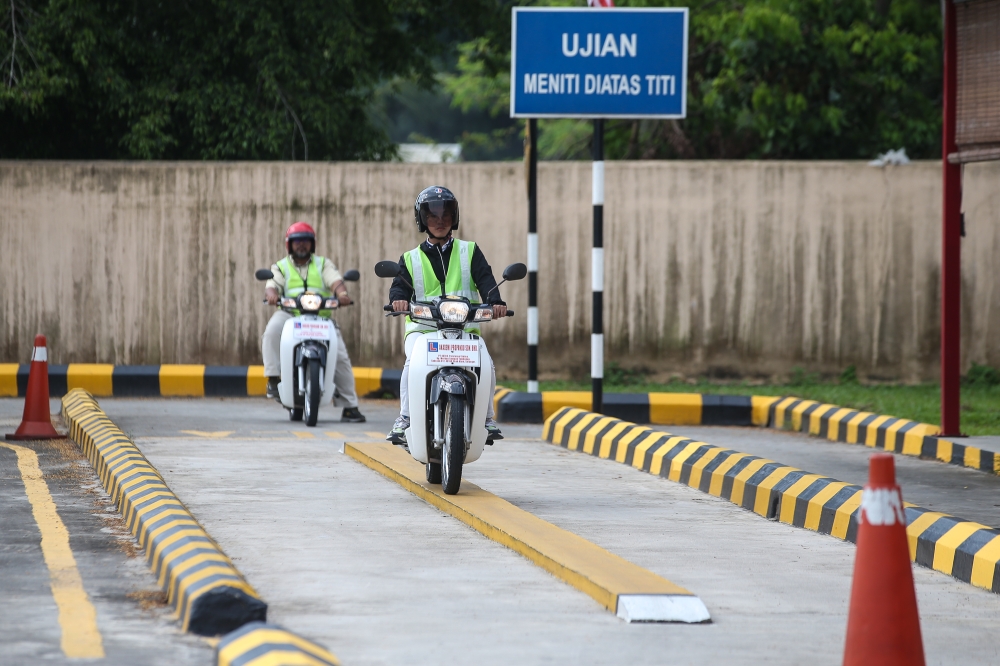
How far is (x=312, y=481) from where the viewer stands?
9.32 metres

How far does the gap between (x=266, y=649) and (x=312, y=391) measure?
8.31m

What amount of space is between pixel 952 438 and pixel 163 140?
389 inches

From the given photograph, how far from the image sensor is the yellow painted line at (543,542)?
228 inches

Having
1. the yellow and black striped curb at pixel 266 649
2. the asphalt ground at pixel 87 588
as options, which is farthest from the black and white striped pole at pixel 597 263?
the yellow and black striped curb at pixel 266 649

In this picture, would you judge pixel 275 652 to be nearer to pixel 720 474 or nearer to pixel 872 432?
pixel 720 474

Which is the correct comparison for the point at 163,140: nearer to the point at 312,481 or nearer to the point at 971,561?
the point at 312,481

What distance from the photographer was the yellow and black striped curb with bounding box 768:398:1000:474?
425 inches

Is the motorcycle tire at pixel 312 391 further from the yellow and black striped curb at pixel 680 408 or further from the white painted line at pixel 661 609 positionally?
the white painted line at pixel 661 609

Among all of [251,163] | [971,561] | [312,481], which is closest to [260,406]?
[251,163]

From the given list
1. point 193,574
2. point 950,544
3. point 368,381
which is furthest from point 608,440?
point 193,574

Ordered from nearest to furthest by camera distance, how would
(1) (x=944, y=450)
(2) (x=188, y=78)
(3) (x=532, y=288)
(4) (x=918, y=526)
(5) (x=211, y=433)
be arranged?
1. (4) (x=918, y=526)
2. (1) (x=944, y=450)
3. (5) (x=211, y=433)
4. (3) (x=532, y=288)
5. (2) (x=188, y=78)

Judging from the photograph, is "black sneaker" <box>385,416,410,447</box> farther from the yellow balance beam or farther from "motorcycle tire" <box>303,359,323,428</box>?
"motorcycle tire" <box>303,359,323,428</box>

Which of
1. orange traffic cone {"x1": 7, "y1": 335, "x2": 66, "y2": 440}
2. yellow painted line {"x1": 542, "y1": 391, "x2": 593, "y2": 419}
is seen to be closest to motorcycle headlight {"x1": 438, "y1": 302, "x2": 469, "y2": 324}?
orange traffic cone {"x1": 7, "y1": 335, "x2": 66, "y2": 440}

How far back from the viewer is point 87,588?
238 inches
